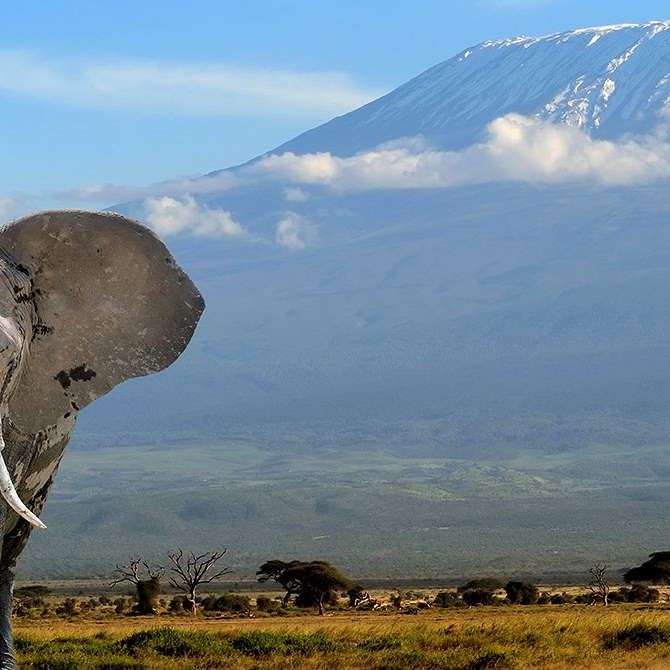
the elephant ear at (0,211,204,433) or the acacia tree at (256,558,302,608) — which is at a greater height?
the elephant ear at (0,211,204,433)

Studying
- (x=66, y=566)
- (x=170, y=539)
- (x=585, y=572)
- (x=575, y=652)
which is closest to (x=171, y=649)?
(x=575, y=652)

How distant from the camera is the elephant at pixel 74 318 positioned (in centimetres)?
708

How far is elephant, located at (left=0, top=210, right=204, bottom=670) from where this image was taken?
7078 mm

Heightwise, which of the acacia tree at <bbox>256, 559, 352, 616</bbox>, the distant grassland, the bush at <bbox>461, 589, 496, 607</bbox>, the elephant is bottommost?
the distant grassland

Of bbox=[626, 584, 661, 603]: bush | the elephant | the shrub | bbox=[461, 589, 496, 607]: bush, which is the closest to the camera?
the elephant

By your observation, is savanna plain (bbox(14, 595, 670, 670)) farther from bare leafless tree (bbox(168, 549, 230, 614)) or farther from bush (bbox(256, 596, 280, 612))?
bush (bbox(256, 596, 280, 612))

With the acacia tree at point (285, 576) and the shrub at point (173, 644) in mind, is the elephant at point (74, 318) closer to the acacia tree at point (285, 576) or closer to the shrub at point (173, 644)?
the shrub at point (173, 644)

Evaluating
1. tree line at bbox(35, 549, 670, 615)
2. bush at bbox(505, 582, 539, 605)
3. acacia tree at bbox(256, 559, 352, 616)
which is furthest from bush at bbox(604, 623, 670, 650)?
bush at bbox(505, 582, 539, 605)

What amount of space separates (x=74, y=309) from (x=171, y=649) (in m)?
6.89

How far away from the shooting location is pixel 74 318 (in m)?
7.43

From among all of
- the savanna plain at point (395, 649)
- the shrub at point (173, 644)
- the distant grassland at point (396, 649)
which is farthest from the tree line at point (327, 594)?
the shrub at point (173, 644)

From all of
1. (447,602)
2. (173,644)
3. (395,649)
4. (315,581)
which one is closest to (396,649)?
(395,649)

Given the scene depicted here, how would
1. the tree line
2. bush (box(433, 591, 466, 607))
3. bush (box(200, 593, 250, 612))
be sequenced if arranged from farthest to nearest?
bush (box(433, 591, 466, 607))
the tree line
bush (box(200, 593, 250, 612))

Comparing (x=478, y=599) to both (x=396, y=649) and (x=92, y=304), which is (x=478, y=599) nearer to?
(x=396, y=649)
